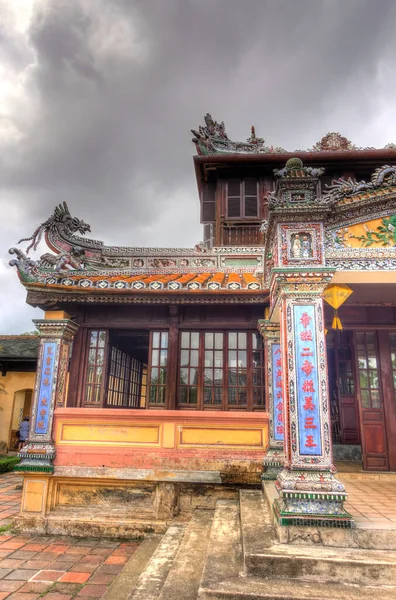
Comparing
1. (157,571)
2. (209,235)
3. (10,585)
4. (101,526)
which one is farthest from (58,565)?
(209,235)

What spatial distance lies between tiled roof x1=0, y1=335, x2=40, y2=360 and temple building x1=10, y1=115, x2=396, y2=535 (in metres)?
7.70

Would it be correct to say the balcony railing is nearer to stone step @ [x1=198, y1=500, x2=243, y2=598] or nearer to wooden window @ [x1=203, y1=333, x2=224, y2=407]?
wooden window @ [x1=203, y1=333, x2=224, y2=407]

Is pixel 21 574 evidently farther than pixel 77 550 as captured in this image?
No

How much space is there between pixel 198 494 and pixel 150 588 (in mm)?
2696

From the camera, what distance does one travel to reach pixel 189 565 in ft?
13.5

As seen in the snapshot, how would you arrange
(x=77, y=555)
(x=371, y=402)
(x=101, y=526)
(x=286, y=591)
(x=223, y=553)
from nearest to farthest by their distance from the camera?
(x=286, y=591) < (x=223, y=553) < (x=77, y=555) < (x=101, y=526) < (x=371, y=402)

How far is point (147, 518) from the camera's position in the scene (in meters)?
6.42

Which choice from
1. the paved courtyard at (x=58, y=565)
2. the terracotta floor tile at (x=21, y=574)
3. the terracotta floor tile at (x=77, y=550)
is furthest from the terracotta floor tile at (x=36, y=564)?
the terracotta floor tile at (x=77, y=550)

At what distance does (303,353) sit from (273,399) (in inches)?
93.0

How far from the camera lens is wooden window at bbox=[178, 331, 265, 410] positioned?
7859mm

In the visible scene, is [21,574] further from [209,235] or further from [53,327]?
[209,235]

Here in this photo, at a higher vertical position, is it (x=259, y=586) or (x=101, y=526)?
(x=259, y=586)

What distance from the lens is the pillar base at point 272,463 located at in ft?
20.8

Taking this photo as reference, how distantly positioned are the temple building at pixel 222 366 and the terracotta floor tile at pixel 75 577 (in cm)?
148
